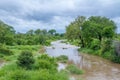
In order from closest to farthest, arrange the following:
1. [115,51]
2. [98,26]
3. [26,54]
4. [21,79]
Answer: 1. [21,79]
2. [26,54]
3. [115,51]
4. [98,26]

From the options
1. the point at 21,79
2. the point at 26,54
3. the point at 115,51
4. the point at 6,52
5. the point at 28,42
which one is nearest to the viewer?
the point at 21,79

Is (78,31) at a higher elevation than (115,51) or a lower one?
higher

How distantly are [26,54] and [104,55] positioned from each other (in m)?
23.0

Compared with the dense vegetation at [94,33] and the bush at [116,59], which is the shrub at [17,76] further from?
the dense vegetation at [94,33]

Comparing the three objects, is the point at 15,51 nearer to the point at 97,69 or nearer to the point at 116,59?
the point at 116,59

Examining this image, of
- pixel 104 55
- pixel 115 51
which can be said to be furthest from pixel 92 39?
pixel 115 51

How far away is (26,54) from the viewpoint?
21.2 meters

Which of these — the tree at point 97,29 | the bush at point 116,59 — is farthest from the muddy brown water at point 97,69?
Answer: the tree at point 97,29

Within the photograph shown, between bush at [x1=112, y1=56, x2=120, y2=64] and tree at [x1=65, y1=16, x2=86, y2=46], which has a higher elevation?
tree at [x1=65, y1=16, x2=86, y2=46]

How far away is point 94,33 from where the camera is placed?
5319 centimetres

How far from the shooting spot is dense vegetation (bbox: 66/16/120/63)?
43.9 meters

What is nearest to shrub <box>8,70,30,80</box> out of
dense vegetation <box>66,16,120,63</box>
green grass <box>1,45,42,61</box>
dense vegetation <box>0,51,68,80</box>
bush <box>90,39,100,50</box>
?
dense vegetation <box>0,51,68,80</box>

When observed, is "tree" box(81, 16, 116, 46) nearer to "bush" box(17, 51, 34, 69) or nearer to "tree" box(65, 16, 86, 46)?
"tree" box(65, 16, 86, 46)

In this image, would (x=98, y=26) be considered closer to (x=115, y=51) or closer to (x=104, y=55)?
(x=104, y=55)
